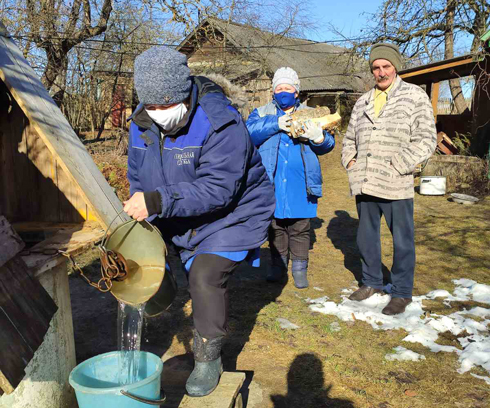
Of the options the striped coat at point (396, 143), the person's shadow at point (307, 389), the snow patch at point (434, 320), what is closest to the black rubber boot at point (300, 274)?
the snow patch at point (434, 320)

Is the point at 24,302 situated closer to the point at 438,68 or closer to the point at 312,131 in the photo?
the point at 312,131

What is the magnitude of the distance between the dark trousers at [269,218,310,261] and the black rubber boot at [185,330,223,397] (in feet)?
7.05

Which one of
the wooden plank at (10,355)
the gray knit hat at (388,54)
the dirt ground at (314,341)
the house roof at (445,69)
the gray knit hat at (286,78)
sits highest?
the house roof at (445,69)

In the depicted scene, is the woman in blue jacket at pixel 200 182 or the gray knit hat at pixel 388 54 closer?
the woman in blue jacket at pixel 200 182

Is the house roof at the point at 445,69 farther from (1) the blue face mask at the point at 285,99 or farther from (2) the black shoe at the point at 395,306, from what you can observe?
(2) the black shoe at the point at 395,306

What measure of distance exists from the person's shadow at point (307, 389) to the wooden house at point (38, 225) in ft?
3.95

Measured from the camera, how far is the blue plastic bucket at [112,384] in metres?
2.04

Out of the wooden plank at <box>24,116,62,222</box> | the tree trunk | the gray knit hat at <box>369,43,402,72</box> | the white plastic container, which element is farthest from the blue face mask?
the tree trunk

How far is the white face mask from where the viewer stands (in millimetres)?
2432

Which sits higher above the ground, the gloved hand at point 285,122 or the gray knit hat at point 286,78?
the gray knit hat at point 286,78

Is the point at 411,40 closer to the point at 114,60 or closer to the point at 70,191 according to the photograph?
the point at 114,60

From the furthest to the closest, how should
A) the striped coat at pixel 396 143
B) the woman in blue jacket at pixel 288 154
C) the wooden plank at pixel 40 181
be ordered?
the woman in blue jacket at pixel 288 154
the striped coat at pixel 396 143
the wooden plank at pixel 40 181

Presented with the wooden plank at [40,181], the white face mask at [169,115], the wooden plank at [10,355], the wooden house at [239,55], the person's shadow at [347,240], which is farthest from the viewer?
the wooden house at [239,55]

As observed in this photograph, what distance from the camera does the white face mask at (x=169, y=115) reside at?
243cm
